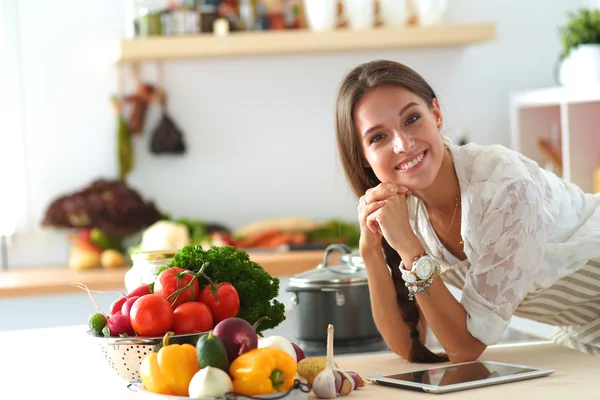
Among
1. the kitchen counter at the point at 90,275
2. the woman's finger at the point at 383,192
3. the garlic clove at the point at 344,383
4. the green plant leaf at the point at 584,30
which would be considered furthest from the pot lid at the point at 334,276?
the green plant leaf at the point at 584,30

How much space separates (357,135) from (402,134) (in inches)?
5.4

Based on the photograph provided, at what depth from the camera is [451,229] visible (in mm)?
1980

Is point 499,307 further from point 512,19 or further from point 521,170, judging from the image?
point 512,19

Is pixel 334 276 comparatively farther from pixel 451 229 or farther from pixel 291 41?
pixel 291 41

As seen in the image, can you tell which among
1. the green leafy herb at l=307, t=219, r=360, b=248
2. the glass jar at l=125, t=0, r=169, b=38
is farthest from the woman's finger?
the glass jar at l=125, t=0, r=169, b=38

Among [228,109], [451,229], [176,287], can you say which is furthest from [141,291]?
[228,109]

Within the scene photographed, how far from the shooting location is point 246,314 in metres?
1.54

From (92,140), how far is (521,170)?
257cm

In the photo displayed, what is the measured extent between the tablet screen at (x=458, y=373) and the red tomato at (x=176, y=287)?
1.22 feet

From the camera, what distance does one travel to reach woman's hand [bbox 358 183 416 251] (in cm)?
180

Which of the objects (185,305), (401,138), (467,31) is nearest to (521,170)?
(401,138)

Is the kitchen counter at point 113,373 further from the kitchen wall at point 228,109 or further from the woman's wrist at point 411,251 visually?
the kitchen wall at point 228,109

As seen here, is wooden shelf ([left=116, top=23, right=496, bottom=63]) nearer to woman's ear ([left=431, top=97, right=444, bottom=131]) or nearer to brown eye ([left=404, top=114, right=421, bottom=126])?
woman's ear ([left=431, top=97, right=444, bottom=131])

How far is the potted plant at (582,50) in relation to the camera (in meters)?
3.57
